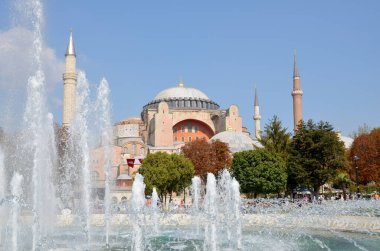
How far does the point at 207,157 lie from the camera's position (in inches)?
1346

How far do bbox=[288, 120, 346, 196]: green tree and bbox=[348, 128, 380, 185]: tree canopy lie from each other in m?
10.5

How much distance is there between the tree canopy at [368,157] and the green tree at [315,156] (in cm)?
1054

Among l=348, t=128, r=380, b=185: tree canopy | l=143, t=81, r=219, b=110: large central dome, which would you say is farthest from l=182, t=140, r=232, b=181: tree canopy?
l=143, t=81, r=219, b=110: large central dome

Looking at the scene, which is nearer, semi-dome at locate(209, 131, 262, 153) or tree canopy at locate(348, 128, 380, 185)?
tree canopy at locate(348, 128, 380, 185)

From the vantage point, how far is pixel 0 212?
42.3 ft

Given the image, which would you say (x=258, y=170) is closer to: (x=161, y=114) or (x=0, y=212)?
(x=0, y=212)

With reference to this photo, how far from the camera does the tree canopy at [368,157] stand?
3672cm

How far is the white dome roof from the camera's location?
5878 cm

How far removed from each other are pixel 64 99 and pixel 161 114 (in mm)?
12497

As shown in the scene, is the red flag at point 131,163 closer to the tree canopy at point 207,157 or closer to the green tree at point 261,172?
the tree canopy at point 207,157

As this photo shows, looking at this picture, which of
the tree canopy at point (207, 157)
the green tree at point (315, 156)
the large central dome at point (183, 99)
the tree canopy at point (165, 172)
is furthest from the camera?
the large central dome at point (183, 99)

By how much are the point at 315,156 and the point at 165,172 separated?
9417 millimetres

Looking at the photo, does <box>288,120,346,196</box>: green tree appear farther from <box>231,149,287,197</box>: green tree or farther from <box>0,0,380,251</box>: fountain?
<box>0,0,380,251</box>: fountain

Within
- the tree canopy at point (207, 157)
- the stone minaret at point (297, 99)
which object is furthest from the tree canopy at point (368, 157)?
the tree canopy at point (207, 157)
